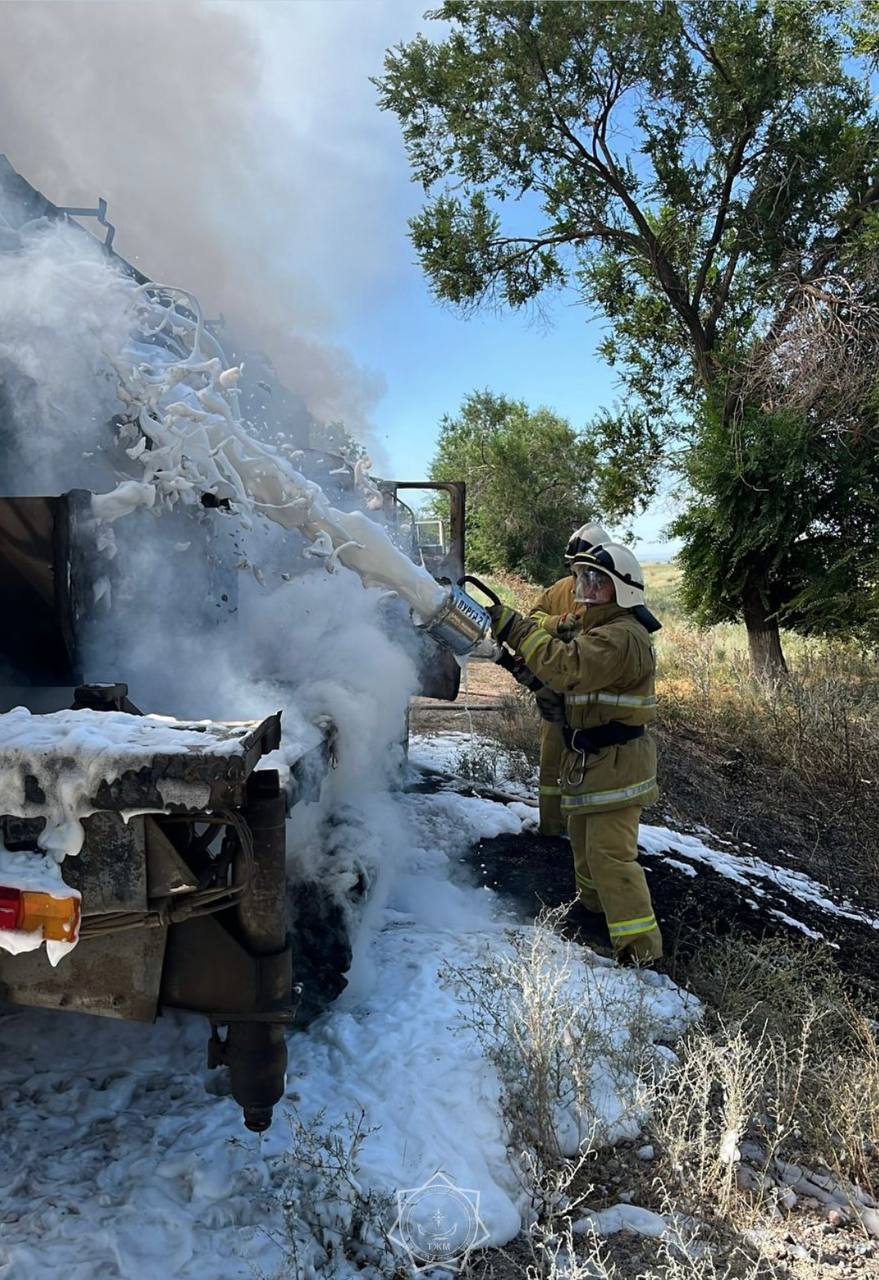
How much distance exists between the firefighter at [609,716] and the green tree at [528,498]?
1996cm

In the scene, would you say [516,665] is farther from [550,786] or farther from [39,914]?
[39,914]

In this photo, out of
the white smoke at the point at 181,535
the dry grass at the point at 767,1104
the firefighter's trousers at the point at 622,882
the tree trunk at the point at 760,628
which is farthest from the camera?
Result: the tree trunk at the point at 760,628

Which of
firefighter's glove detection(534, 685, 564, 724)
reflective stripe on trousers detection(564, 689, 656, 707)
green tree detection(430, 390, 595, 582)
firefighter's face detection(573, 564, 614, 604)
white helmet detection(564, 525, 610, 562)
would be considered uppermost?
green tree detection(430, 390, 595, 582)

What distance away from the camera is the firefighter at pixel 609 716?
3.77 meters

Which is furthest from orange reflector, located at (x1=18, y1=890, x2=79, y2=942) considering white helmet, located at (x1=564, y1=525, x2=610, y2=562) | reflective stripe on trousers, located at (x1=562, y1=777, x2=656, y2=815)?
white helmet, located at (x1=564, y1=525, x2=610, y2=562)

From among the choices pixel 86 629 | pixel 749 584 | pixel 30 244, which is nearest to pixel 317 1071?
pixel 86 629

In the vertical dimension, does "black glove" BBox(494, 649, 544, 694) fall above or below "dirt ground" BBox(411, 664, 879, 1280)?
above

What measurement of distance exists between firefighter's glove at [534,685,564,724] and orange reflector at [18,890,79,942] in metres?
2.82

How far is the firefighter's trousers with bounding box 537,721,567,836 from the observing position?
204 inches

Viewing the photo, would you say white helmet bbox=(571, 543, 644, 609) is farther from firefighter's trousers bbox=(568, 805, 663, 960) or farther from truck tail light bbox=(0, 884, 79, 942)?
truck tail light bbox=(0, 884, 79, 942)

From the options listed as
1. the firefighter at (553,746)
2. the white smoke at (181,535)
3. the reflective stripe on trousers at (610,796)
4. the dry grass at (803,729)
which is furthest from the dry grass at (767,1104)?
the dry grass at (803,729)

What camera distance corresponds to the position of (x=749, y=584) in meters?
9.38

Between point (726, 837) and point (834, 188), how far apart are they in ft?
23.9

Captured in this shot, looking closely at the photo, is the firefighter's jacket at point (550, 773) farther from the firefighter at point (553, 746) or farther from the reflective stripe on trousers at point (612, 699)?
the reflective stripe on trousers at point (612, 699)
